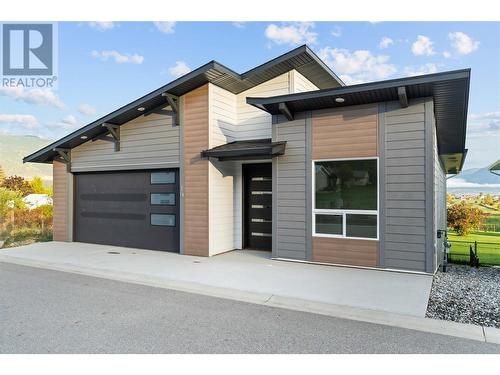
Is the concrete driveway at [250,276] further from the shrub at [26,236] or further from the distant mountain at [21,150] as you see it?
the distant mountain at [21,150]

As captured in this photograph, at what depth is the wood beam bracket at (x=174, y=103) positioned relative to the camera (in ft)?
26.4

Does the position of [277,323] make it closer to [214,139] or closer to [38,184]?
[214,139]

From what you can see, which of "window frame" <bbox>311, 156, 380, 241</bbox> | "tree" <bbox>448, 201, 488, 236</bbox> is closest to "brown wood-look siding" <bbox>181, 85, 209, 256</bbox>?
"window frame" <bbox>311, 156, 380, 241</bbox>

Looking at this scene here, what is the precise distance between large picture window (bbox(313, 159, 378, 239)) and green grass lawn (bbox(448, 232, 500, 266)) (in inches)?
144

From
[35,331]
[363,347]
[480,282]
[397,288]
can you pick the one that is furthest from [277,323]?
[480,282]

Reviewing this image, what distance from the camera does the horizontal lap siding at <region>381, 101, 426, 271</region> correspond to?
601 centimetres

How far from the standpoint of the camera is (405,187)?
20.2ft

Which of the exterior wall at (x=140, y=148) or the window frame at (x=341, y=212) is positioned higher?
the exterior wall at (x=140, y=148)

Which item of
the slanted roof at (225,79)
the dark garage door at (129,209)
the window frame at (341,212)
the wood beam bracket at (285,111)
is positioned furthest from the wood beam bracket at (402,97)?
the dark garage door at (129,209)

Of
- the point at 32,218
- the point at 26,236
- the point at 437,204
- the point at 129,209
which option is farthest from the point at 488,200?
the point at 32,218

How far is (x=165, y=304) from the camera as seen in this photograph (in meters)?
4.60

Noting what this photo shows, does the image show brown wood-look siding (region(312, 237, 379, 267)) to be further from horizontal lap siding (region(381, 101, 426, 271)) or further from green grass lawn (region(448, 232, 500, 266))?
green grass lawn (region(448, 232, 500, 266))

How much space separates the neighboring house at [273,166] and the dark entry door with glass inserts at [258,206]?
0.03 meters

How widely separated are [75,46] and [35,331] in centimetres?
1114
